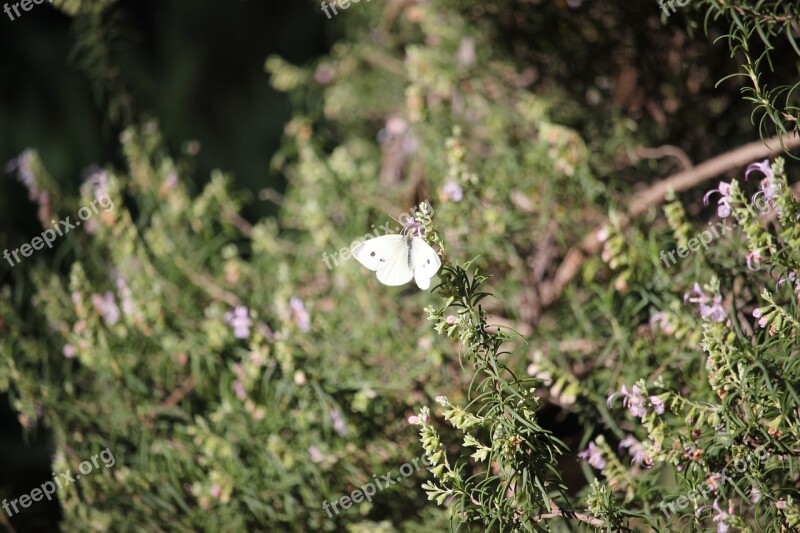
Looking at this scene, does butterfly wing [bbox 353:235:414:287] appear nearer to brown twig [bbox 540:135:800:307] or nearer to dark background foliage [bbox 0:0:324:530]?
brown twig [bbox 540:135:800:307]

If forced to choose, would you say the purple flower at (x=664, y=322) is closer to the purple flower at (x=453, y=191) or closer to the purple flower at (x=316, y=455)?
the purple flower at (x=453, y=191)

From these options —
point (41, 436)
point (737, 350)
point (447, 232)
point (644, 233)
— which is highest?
point (737, 350)

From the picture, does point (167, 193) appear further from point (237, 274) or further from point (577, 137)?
point (577, 137)

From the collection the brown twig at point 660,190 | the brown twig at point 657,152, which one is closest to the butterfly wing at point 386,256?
the brown twig at point 660,190

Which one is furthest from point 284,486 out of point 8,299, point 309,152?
point 309,152

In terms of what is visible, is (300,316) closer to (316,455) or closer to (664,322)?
(316,455)
